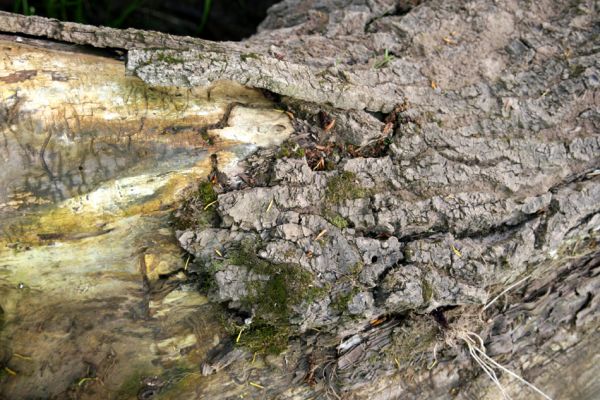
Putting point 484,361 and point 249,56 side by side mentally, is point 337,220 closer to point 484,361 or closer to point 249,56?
point 249,56

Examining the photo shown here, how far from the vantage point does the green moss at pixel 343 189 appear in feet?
7.09

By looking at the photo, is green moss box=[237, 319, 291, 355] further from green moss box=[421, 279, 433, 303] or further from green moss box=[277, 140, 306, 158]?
green moss box=[277, 140, 306, 158]

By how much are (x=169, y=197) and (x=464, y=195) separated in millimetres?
1183

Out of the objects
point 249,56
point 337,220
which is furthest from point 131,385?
point 249,56

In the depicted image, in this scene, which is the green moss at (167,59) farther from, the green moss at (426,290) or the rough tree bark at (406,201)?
the green moss at (426,290)

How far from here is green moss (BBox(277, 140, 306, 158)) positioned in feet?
7.09

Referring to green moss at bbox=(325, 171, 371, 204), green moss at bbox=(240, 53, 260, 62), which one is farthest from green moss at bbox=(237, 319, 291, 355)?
green moss at bbox=(240, 53, 260, 62)

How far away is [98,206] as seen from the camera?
201 cm

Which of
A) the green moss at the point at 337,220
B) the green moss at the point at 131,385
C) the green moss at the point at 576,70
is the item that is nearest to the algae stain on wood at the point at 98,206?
the green moss at the point at 131,385

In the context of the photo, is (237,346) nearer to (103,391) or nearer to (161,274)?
(161,274)

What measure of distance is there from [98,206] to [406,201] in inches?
46.4

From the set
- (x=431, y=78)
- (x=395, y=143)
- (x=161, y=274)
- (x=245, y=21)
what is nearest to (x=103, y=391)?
(x=161, y=274)

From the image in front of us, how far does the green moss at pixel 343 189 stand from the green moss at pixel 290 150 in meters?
0.16

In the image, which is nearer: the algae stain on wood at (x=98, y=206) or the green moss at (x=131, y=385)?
the algae stain on wood at (x=98, y=206)
